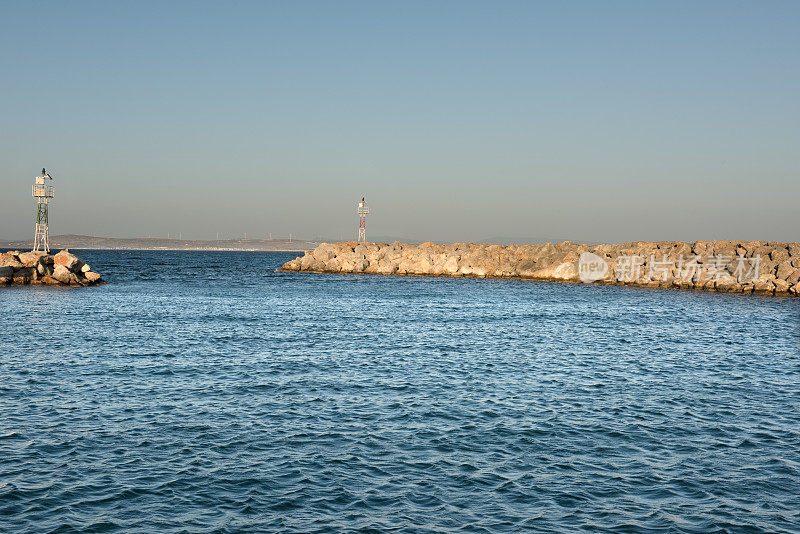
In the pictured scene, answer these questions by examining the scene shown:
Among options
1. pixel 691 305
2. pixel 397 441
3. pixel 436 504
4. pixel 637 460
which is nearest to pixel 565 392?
pixel 637 460

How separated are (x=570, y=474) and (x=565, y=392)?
25.2 ft

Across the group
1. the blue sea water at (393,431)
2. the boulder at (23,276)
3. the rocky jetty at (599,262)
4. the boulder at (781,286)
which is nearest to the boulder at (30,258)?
the boulder at (23,276)

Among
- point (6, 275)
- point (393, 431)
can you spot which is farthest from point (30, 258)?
Answer: point (393, 431)

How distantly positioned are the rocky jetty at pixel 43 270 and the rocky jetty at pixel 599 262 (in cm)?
4552

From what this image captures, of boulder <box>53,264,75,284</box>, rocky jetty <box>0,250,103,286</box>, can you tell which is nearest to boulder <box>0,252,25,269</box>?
rocky jetty <box>0,250,103,286</box>

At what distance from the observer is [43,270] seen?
68688 millimetres

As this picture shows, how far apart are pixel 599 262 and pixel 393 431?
77865 mm

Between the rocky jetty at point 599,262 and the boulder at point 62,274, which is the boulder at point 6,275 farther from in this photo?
the rocky jetty at point 599,262

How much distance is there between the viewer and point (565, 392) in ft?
66.7

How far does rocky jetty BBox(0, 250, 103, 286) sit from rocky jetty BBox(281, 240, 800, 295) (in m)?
45.5

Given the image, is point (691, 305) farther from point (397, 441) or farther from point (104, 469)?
point (104, 469)

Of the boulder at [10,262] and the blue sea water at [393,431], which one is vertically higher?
the boulder at [10,262]

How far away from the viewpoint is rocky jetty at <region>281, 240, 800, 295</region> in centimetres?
7225

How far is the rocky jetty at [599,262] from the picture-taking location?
72250mm
